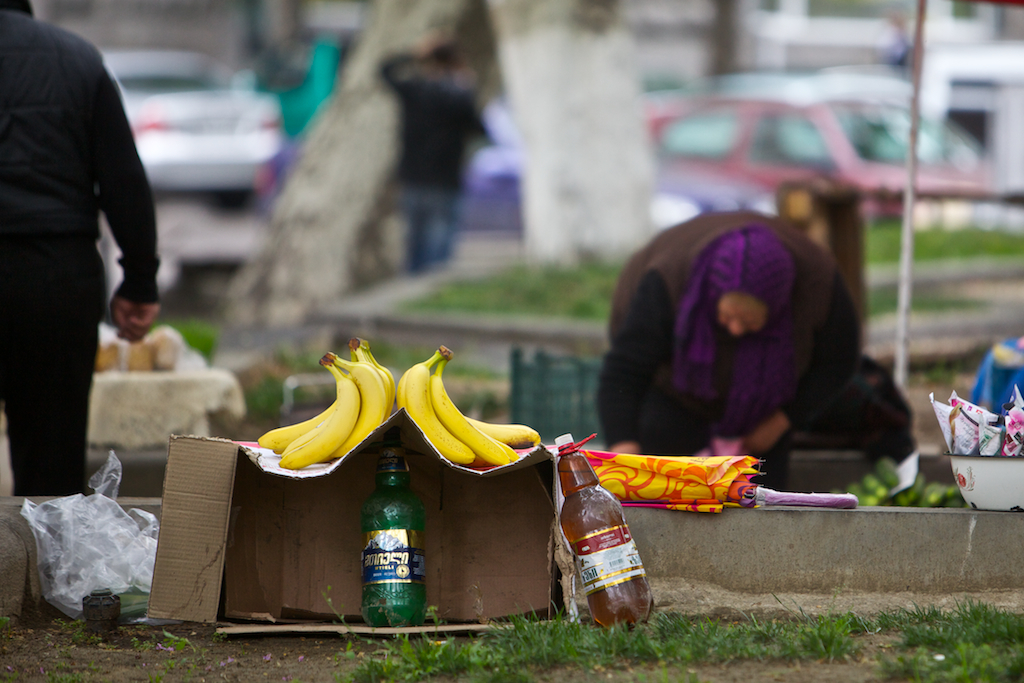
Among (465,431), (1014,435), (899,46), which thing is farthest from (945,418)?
(899,46)

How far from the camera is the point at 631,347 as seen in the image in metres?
4.16

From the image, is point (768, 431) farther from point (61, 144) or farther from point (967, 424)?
point (61, 144)

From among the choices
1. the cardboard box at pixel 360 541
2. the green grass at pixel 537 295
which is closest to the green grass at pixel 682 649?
the cardboard box at pixel 360 541

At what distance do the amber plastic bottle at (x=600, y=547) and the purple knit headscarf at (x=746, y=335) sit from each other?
1.18 metres

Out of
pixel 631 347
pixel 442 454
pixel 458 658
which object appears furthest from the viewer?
pixel 631 347

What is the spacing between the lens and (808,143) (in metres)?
11.3

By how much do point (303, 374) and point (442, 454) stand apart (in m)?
3.82

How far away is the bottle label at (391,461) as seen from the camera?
305cm

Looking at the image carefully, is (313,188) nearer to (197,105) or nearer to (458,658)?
(197,105)

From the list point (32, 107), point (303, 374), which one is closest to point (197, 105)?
point (303, 374)

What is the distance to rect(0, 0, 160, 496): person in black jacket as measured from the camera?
10.9 ft

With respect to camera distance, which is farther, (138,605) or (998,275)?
(998,275)

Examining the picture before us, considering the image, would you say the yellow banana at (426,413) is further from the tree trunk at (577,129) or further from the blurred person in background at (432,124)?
the tree trunk at (577,129)

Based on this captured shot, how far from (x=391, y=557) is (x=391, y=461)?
0.83 ft
